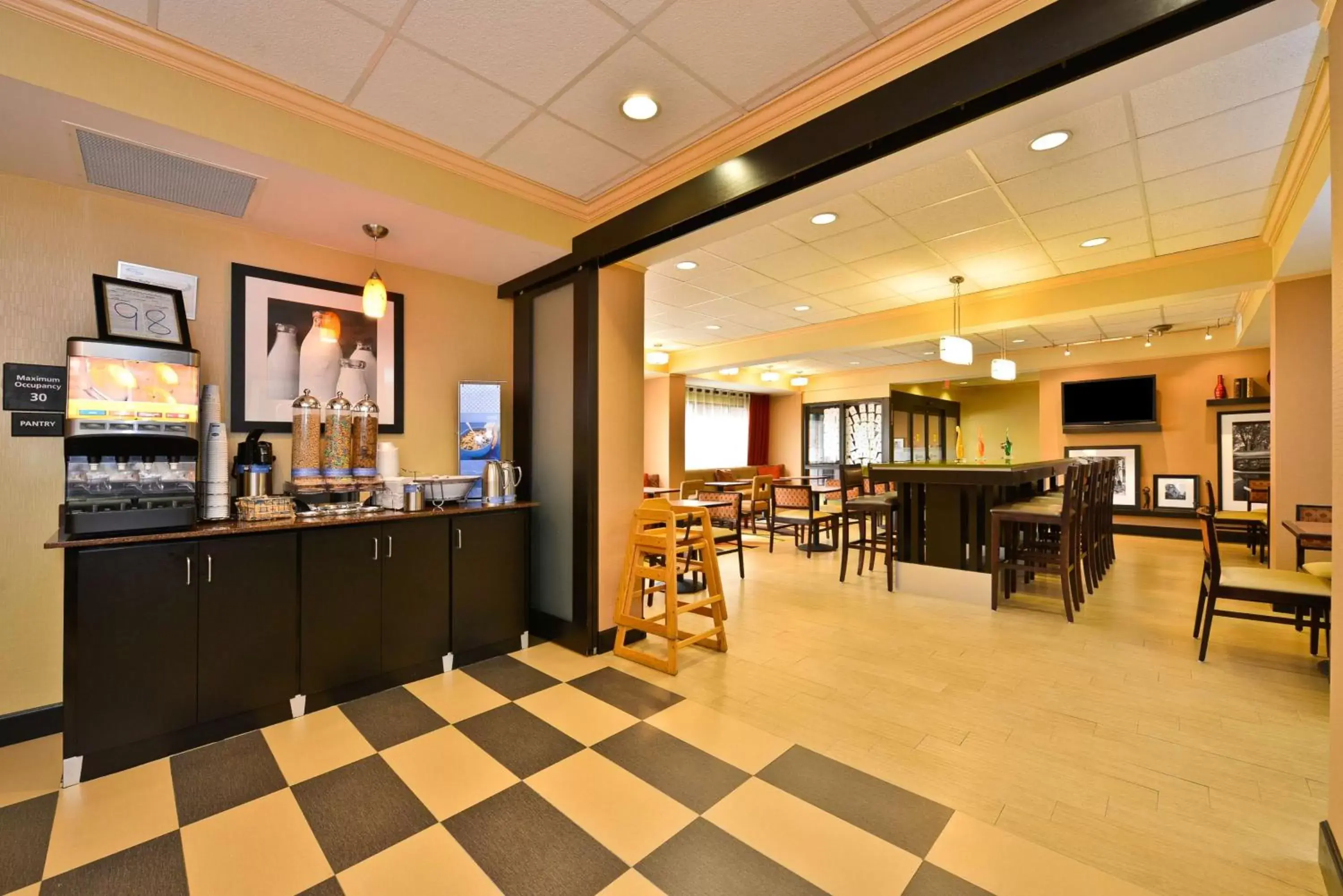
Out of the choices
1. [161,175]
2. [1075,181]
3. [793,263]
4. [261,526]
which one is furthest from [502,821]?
[1075,181]

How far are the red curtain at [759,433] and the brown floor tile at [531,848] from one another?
10338mm

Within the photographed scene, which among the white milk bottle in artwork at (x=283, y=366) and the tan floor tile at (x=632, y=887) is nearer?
the tan floor tile at (x=632, y=887)

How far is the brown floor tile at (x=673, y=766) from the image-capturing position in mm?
2066

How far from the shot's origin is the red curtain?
12.2 metres

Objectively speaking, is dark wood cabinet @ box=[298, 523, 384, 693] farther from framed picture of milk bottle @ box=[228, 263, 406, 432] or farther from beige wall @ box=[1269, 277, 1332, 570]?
beige wall @ box=[1269, 277, 1332, 570]

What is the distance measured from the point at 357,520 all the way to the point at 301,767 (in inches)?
43.8

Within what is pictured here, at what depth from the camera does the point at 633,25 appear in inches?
82.0

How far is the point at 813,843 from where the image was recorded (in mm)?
1795

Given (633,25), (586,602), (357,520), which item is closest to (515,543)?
(586,602)

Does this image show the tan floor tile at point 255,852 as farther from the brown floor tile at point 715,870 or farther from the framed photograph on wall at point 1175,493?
the framed photograph on wall at point 1175,493

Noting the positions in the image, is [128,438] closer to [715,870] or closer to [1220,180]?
[715,870]

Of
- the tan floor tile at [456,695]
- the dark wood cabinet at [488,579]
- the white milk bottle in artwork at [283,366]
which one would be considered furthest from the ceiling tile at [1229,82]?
the white milk bottle in artwork at [283,366]

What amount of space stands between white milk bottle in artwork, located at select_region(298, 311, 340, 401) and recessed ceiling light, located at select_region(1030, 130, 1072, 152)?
4.15 metres

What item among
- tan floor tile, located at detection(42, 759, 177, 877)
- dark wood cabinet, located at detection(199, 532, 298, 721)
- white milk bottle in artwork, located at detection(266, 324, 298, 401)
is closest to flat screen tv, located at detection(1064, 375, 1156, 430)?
white milk bottle in artwork, located at detection(266, 324, 298, 401)
